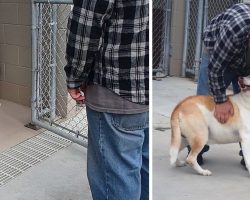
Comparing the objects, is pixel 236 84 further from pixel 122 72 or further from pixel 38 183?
pixel 38 183

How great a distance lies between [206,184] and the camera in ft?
4.76

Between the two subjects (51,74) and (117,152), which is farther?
(51,74)

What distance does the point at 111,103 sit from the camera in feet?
5.71

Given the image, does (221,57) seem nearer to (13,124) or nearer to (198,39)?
(198,39)

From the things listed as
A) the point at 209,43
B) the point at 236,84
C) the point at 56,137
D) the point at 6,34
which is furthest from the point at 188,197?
the point at 6,34

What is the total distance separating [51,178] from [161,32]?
1724 mm

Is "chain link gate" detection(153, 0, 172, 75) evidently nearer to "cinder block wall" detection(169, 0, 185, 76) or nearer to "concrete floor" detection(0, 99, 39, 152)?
"cinder block wall" detection(169, 0, 185, 76)

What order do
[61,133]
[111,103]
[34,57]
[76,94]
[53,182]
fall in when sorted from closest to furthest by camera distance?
1. [111,103]
2. [76,94]
3. [53,182]
4. [61,133]
5. [34,57]

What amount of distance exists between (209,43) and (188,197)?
49 centimetres

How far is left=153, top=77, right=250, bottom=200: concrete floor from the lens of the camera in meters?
1.41

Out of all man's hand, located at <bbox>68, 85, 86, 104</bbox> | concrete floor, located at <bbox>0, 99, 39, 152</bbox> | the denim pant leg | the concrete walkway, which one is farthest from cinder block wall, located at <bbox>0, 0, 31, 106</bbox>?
the denim pant leg

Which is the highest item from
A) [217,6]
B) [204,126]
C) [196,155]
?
[217,6]

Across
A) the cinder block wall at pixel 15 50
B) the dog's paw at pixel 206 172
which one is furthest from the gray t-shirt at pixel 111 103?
the cinder block wall at pixel 15 50

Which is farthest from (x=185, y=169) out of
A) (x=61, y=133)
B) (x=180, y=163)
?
(x=61, y=133)
